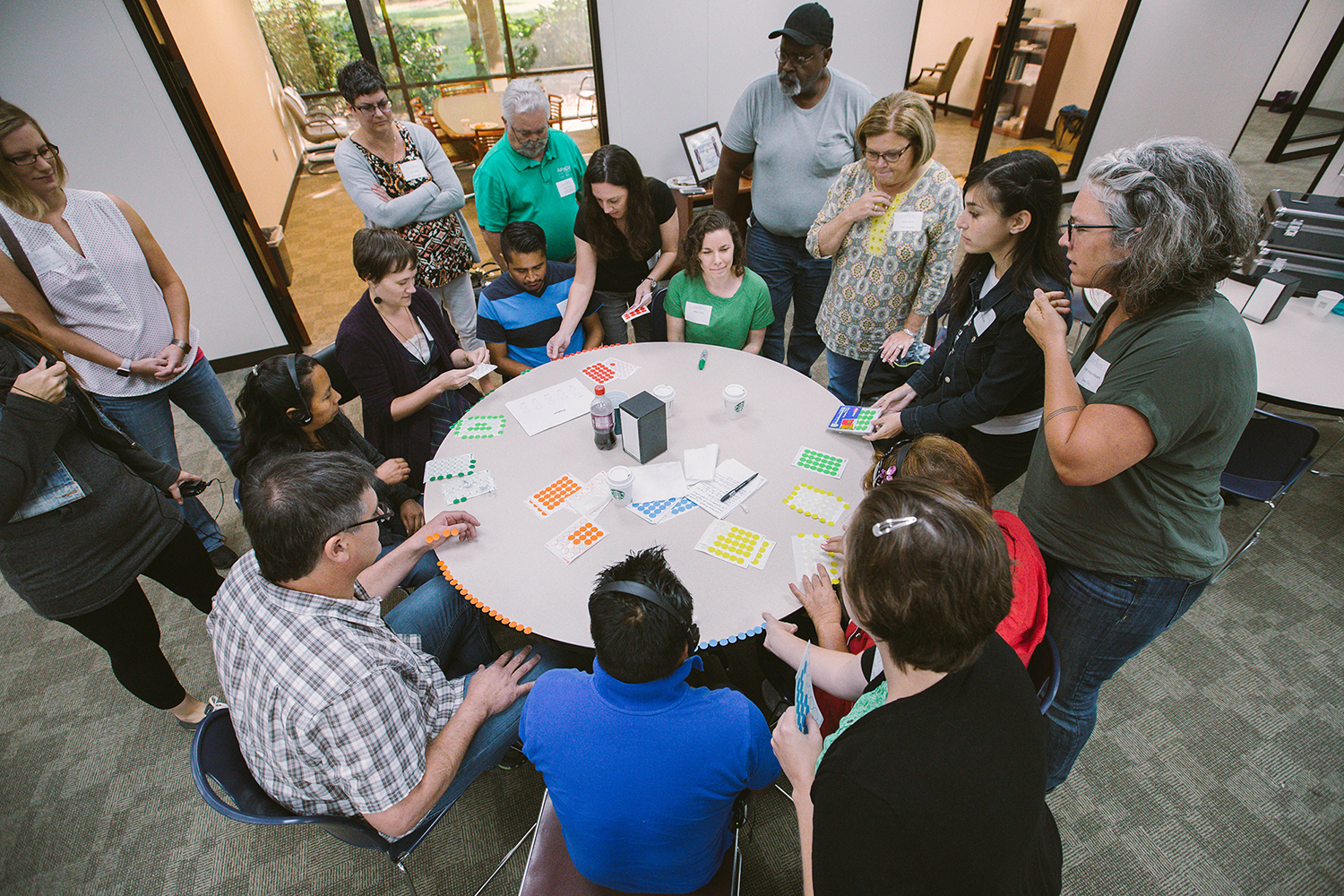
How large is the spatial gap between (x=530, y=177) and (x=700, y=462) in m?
2.14

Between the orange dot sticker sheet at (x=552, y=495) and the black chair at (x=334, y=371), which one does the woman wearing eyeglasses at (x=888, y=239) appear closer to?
the orange dot sticker sheet at (x=552, y=495)

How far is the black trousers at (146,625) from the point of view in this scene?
6.21 ft

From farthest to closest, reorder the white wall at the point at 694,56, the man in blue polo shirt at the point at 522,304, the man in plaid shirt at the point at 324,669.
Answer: the white wall at the point at 694,56, the man in blue polo shirt at the point at 522,304, the man in plaid shirt at the point at 324,669

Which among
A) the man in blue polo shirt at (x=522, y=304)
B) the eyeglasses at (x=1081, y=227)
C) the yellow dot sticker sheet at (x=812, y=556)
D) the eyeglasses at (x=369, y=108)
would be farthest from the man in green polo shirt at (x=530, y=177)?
the eyeglasses at (x=1081, y=227)

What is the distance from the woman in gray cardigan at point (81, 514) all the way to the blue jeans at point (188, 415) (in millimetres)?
538

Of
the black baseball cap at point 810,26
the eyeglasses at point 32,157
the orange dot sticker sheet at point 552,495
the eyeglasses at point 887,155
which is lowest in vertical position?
the orange dot sticker sheet at point 552,495

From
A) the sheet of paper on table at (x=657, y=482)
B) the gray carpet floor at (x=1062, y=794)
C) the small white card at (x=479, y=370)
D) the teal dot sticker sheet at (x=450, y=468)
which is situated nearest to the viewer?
the gray carpet floor at (x=1062, y=794)

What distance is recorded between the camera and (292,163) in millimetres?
8070

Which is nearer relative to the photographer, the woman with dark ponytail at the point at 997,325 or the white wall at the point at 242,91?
the woman with dark ponytail at the point at 997,325

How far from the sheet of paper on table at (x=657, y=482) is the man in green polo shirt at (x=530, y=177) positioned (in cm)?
175

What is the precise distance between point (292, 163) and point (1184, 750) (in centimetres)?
1040

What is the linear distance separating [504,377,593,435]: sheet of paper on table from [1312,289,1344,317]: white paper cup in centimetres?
359

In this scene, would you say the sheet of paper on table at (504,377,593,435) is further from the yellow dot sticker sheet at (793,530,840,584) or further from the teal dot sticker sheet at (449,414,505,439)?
the yellow dot sticker sheet at (793,530,840,584)

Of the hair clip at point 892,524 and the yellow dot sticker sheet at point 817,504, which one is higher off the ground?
the hair clip at point 892,524
